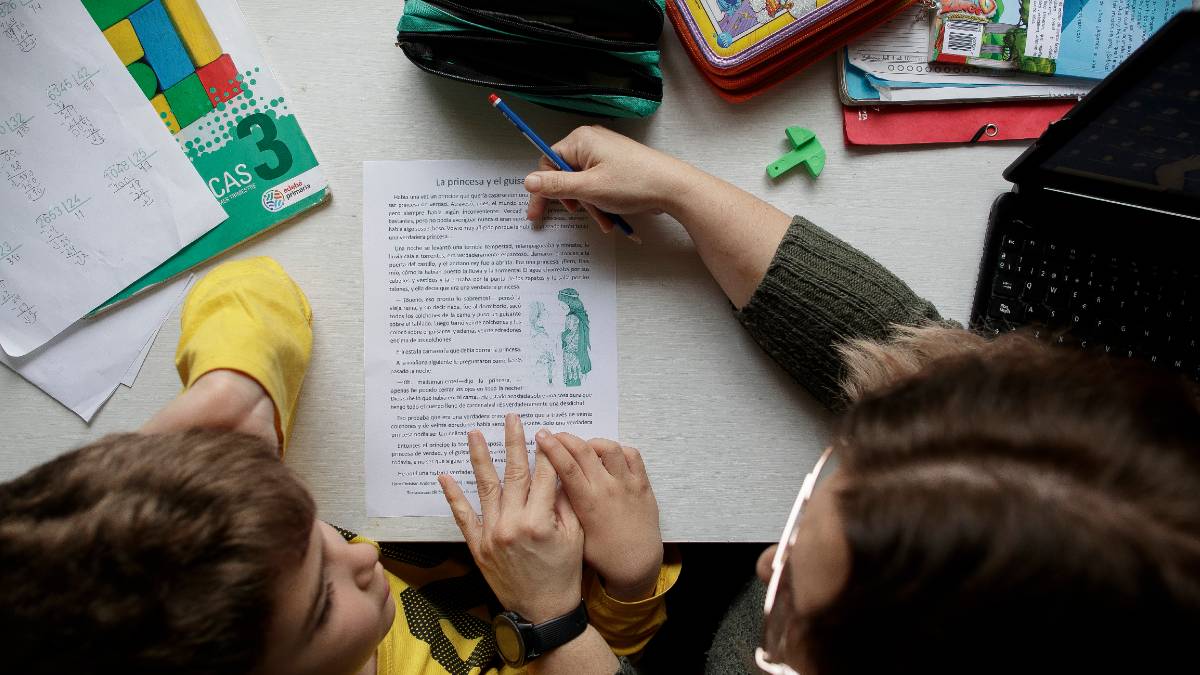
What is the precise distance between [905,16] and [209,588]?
0.81m

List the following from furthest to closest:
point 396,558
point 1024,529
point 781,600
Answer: point 396,558 → point 781,600 → point 1024,529

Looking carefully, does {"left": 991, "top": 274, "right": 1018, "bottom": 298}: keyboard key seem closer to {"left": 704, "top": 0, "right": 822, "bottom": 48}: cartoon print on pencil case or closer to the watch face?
{"left": 704, "top": 0, "right": 822, "bottom": 48}: cartoon print on pencil case

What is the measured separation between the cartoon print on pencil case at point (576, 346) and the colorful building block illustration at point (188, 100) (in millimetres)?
421

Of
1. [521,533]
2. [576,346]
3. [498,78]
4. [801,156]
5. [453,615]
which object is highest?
[498,78]

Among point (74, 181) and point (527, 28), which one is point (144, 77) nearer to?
point (74, 181)

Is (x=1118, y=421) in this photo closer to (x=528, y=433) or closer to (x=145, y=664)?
(x=528, y=433)

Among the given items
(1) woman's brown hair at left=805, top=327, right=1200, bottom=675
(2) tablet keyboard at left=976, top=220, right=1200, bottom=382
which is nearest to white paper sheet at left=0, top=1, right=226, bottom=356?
(1) woman's brown hair at left=805, top=327, right=1200, bottom=675

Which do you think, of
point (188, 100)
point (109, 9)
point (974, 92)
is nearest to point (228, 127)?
point (188, 100)

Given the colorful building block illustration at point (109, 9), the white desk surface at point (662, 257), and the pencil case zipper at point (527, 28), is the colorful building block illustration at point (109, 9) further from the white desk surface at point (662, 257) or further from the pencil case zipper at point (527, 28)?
the pencil case zipper at point (527, 28)

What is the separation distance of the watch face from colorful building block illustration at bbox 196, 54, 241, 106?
59 cm

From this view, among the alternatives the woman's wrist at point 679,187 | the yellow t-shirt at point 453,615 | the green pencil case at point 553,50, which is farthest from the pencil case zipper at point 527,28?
the yellow t-shirt at point 453,615

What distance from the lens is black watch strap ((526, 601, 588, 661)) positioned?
0.70 meters

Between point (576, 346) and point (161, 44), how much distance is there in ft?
1.68

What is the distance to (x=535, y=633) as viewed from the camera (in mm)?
700
